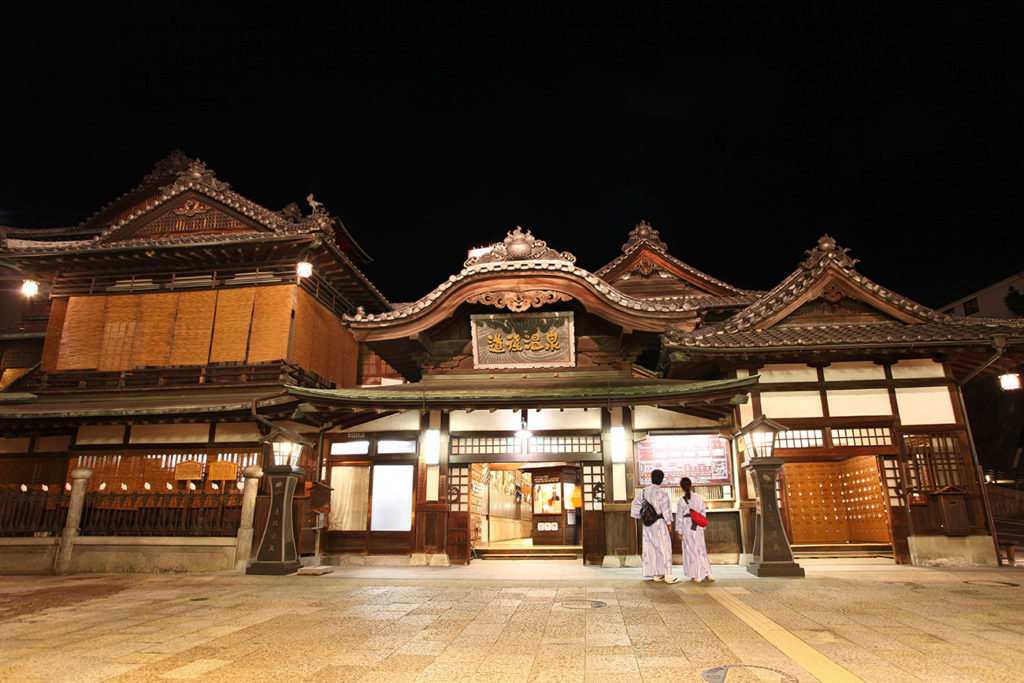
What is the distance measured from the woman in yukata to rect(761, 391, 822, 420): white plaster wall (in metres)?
4.32

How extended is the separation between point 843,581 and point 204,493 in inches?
562

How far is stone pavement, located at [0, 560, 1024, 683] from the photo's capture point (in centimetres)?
510

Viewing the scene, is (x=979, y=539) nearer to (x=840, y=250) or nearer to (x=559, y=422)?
(x=840, y=250)

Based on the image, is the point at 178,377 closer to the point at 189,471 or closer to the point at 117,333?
the point at 117,333

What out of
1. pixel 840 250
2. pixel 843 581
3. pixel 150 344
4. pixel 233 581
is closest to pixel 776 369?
pixel 840 250

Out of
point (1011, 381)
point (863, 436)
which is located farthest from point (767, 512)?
point (1011, 381)

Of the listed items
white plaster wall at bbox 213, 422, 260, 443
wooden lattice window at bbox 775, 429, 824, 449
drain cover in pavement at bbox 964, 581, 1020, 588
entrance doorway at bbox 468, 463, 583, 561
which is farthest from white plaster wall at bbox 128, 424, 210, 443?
drain cover in pavement at bbox 964, 581, 1020, 588

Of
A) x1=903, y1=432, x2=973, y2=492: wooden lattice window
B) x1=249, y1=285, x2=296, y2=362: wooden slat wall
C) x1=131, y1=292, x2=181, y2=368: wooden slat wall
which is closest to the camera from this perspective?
x1=903, y1=432, x2=973, y2=492: wooden lattice window

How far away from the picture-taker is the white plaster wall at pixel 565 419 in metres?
15.0

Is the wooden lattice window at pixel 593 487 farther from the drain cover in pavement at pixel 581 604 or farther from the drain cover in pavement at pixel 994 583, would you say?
the drain cover in pavement at pixel 994 583

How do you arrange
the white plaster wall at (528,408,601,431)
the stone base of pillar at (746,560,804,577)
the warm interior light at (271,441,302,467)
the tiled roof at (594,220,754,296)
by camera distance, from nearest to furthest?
the stone base of pillar at (746,560,804,577), the warm interior light at (271,441,302,467), the white plaster wall at (528,408,601,431), the tiled roof at (594,220,754,296)

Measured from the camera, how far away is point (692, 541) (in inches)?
431

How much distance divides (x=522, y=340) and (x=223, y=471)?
8.98 meters

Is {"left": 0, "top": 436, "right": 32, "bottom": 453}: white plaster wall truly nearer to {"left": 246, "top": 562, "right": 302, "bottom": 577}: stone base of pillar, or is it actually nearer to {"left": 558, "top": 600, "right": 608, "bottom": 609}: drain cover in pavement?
{"left": 246, "top": 562, "right": 302, "bottom": 577}: stone base of pillar
